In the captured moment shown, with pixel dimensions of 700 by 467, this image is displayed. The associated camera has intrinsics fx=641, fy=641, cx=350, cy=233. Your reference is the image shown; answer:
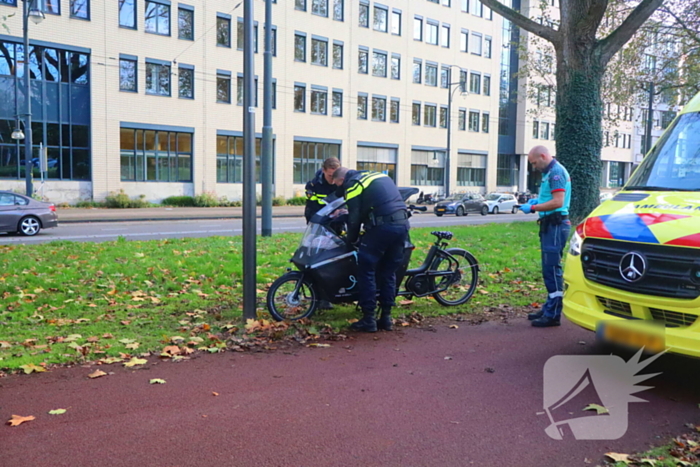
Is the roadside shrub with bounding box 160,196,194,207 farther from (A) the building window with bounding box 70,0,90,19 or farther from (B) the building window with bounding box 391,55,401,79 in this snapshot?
(B) the building window with bounding box 391,55,401,79

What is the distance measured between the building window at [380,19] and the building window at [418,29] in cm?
325

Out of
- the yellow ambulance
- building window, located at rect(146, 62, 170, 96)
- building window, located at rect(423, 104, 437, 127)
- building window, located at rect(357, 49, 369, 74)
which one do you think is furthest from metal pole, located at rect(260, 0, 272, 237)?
building window, located at rect(423, 104, 437, 127)

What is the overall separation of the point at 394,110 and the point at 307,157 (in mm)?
9712

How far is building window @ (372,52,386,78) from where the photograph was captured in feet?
160

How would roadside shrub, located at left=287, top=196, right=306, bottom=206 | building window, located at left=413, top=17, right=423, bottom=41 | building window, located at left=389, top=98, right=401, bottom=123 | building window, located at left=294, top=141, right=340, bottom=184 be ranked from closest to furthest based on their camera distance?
roadside shrub, located at left=287, top=196, right=306, bottom=206, building window, located at left=294, top=141, right=340, bottom=184, building window, located at left=389, top=98, right=401, bottom=123, building window, located at left=413, top=17, right=423, bottom=41

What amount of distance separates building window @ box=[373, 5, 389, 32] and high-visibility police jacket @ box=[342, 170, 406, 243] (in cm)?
4462

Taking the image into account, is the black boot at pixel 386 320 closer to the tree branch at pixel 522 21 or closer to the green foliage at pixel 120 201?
the tree branch at pixel 522 21

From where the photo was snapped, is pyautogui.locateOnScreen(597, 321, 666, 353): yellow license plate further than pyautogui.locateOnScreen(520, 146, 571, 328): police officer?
No

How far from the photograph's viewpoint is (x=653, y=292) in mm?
4730

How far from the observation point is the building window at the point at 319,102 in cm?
4467

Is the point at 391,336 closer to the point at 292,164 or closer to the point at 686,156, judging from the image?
the point at 686,156

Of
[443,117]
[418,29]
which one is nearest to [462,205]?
[443,117]

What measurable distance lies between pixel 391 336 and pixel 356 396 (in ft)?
6.22

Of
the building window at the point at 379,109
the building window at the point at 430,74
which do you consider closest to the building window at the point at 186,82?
the building window at the point at 379,109
